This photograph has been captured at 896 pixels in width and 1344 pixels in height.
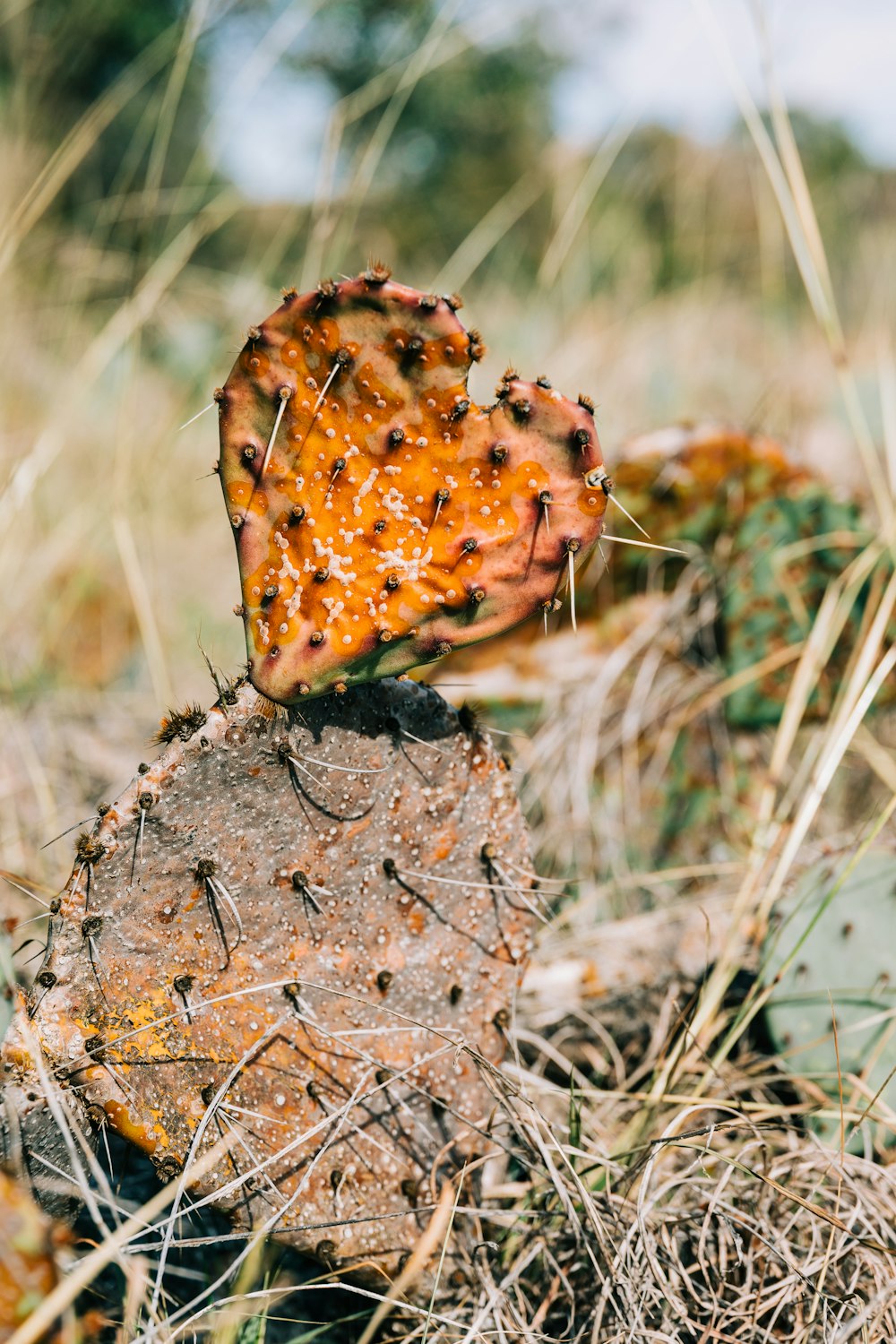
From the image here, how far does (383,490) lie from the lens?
0.80m

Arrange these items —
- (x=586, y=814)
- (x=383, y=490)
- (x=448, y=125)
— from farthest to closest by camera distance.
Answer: (x=448, y=125), (x=586, y=814), (x=383, y=490)

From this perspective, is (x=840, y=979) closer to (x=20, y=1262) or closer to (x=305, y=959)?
(x=305, y=959)

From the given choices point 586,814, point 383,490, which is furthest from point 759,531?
point 383,490

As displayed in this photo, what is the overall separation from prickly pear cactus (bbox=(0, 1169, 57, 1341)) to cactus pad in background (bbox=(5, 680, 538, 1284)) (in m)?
0.24

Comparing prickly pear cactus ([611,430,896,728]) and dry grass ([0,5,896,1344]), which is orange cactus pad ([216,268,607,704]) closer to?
dry grass ([0,5,896,1344])

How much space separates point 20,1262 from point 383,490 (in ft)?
1.88

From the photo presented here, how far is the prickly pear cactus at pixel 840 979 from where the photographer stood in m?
1.09

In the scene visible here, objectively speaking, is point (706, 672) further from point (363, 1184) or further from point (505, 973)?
point (363, 1184)

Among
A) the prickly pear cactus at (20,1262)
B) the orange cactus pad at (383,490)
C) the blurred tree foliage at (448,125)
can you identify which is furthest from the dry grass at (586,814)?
the blurred tree foliage at (448,125)

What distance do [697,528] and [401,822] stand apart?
1141 millimetres

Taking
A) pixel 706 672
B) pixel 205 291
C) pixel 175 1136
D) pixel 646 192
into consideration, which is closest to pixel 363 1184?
pixel 175 1136

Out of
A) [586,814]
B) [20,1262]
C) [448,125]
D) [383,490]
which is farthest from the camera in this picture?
[448,125]

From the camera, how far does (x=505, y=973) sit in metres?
0.96

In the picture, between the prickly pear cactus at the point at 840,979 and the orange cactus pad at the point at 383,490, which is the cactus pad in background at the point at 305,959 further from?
the prickly pear cactus at the point at 840,979
